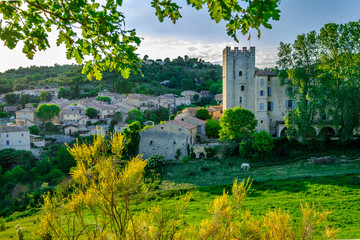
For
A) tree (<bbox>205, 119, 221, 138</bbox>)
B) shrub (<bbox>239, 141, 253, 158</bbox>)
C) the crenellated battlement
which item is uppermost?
the crenellated battlement

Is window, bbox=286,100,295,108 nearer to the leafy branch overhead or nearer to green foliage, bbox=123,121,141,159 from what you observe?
green foliage, bbox=123,121,141,159

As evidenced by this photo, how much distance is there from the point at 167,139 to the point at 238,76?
11.0 m

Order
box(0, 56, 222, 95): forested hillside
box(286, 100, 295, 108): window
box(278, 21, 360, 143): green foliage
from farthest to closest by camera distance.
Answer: box(0, 56, 222, 95): forested hillside < box(286, 100, 295, 108): window < box(278, 21, 360, 143): green foliage

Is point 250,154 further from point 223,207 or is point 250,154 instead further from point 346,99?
point 223,207

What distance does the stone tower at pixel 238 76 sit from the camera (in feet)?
108

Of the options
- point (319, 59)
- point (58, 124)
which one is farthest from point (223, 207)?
point (58, 124)

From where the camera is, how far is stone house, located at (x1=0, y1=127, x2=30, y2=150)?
3707 centimetres

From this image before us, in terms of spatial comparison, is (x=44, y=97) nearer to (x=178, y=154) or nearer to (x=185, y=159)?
(x=178, y=154)

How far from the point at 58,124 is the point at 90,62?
168 feet

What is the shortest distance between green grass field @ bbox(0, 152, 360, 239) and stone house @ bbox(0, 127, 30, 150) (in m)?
20.7

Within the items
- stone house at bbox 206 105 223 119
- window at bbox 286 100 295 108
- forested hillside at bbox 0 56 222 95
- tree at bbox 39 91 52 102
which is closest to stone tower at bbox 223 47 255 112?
window at bbox 286 100 295 108

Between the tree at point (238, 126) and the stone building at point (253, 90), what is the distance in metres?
4.69

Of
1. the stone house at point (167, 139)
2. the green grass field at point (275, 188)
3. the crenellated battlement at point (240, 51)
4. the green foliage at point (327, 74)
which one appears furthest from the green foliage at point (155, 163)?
the crenellated battlement at point (240, 51)

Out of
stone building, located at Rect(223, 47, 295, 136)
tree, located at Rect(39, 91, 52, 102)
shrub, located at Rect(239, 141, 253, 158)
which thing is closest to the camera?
shrub, located at Rect(239, 141, 253, 158)
